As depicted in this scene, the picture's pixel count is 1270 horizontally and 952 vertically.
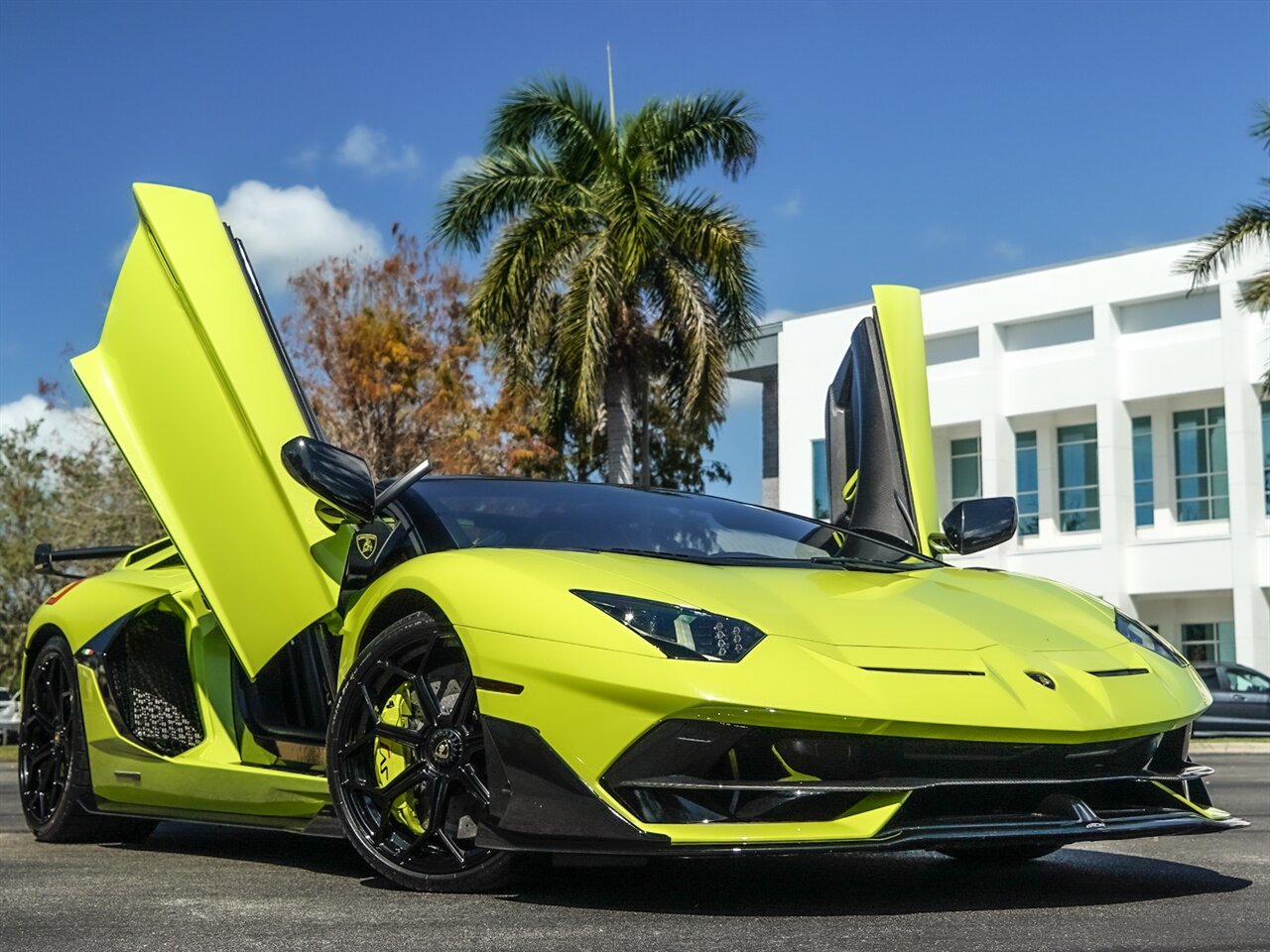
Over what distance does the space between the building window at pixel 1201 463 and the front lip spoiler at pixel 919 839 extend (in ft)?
110

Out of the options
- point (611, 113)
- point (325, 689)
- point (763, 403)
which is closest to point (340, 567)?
point (325, 689)

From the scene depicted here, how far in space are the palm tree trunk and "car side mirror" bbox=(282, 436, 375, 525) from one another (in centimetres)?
1907

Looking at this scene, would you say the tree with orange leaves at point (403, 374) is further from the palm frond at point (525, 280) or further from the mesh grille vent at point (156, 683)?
the mesh grille vent at point (156, 683)

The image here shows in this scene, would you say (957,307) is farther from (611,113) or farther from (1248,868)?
(1248,868)

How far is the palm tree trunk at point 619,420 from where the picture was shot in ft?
78.3

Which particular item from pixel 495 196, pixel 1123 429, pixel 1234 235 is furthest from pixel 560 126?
pixel 1123 429

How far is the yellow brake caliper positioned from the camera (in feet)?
14.0

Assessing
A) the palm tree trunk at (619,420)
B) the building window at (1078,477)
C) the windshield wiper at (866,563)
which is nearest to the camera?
the windshield wiper at (866,563)

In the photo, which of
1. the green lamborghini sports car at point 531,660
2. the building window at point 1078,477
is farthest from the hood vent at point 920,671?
the building window at point 1078,477

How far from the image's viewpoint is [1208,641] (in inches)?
1427

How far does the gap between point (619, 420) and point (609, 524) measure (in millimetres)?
18958

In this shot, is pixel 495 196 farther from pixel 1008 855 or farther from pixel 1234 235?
pixel 1008 855

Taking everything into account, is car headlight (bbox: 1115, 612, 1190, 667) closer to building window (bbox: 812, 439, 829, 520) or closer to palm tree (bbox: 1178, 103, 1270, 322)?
palm tree (bbox: 1178, 103, 1270, 322)

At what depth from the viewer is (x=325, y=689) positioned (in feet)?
16.1
